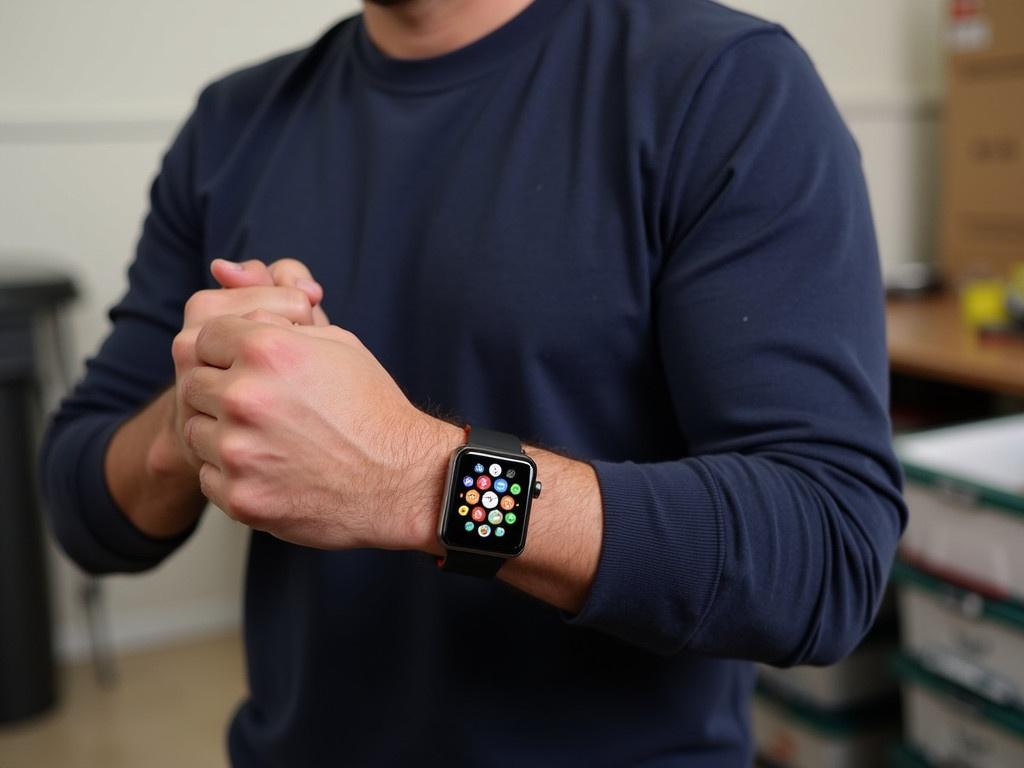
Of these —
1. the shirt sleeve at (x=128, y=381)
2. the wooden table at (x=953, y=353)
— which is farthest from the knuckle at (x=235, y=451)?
the wooden table at (x=953, y=353)

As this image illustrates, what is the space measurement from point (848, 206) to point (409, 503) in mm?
368

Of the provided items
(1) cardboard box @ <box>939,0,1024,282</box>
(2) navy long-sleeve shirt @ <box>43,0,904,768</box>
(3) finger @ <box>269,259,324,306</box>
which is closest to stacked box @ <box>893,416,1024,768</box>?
(2) navy long-sleeve shirt @ <box>43,0,904,768</box>

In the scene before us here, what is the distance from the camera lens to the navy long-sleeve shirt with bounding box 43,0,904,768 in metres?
0.73

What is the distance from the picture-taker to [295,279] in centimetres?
80

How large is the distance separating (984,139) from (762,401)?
7.44 ft

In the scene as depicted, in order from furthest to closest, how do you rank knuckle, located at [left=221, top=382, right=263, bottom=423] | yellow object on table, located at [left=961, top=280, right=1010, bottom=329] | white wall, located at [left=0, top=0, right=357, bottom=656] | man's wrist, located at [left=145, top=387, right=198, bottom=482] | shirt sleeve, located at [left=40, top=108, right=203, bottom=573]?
1. white wall, located at [left=0, top=0, right=357, bottom=656]
2. yellow object on table, located at [left=961, top=280, right=1010, bottom=329]
3. shirt sleeve, located at [left=40, top=108, right=203, bottom=573]
4. man's wrist, located at [left=145, top=387, right=198, bottom=482]
5. knuckle, located at [left=221, top=382, right=263, bottom=423]

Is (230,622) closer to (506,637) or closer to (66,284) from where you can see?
(66,284)

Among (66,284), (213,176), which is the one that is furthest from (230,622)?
(213,176)

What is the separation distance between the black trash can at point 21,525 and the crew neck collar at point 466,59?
1573 millimetres

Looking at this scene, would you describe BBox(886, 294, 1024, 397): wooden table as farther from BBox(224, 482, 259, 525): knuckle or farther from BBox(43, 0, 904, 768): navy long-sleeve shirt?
BBox(224, 482, 259, 525): knuckle

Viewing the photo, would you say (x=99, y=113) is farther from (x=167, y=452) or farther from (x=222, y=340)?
(x=222, y=340)

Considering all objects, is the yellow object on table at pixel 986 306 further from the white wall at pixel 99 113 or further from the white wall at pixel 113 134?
the white wall at pixel 99 113

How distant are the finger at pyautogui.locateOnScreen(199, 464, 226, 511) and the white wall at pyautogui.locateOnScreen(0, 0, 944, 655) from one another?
7.11 feet

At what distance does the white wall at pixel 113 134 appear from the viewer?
8.36 feet
